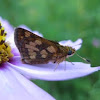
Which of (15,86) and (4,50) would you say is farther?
(4,50)

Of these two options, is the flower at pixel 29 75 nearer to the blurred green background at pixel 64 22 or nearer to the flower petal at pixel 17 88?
the flower petal at pixel 17 88

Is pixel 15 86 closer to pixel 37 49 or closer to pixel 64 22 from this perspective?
pixel 37 49

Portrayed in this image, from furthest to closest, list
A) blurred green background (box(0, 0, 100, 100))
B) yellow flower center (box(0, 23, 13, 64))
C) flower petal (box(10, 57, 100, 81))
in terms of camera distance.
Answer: blurred green background (box(0, 0, 100, 100)) → yellow flower center (box(0, 23, 13, 64)) → flower petal (box(10, 57, 100, 81))

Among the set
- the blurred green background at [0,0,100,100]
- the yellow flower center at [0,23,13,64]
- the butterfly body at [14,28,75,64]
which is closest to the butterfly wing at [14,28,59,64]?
the butterfly body at [14,28,75,64]

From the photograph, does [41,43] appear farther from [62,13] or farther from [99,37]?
[62,13]

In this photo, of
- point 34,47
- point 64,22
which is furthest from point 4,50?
point 64,22

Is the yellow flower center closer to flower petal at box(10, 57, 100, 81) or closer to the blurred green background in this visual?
flower petal at box(10, 57, 100, 81)
